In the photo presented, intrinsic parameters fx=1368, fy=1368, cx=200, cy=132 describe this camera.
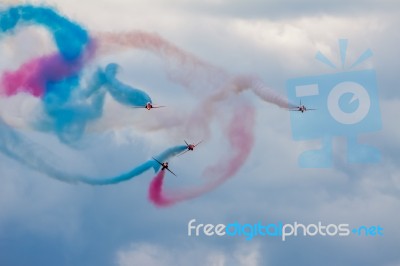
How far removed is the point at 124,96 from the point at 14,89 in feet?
30.9

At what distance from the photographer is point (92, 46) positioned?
117 m

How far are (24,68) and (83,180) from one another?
1131 cm

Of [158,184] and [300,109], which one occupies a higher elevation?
[300,109]

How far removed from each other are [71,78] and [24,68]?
4215 mm

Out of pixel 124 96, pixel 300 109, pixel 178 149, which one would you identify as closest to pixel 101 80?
pixel 124 96

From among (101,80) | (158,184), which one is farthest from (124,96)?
(158,184)

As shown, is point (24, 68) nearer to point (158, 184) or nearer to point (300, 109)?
point (158, 184)

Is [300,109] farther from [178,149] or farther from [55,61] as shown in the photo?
[55,61]

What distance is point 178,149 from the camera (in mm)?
121625

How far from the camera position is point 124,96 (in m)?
118

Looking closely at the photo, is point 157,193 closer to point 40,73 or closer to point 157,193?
point 157,193

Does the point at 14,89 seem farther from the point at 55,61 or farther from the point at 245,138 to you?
the point at 245,138

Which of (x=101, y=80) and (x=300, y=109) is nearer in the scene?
(x=101, y=80)

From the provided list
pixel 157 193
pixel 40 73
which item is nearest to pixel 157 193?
pixel 157 193
